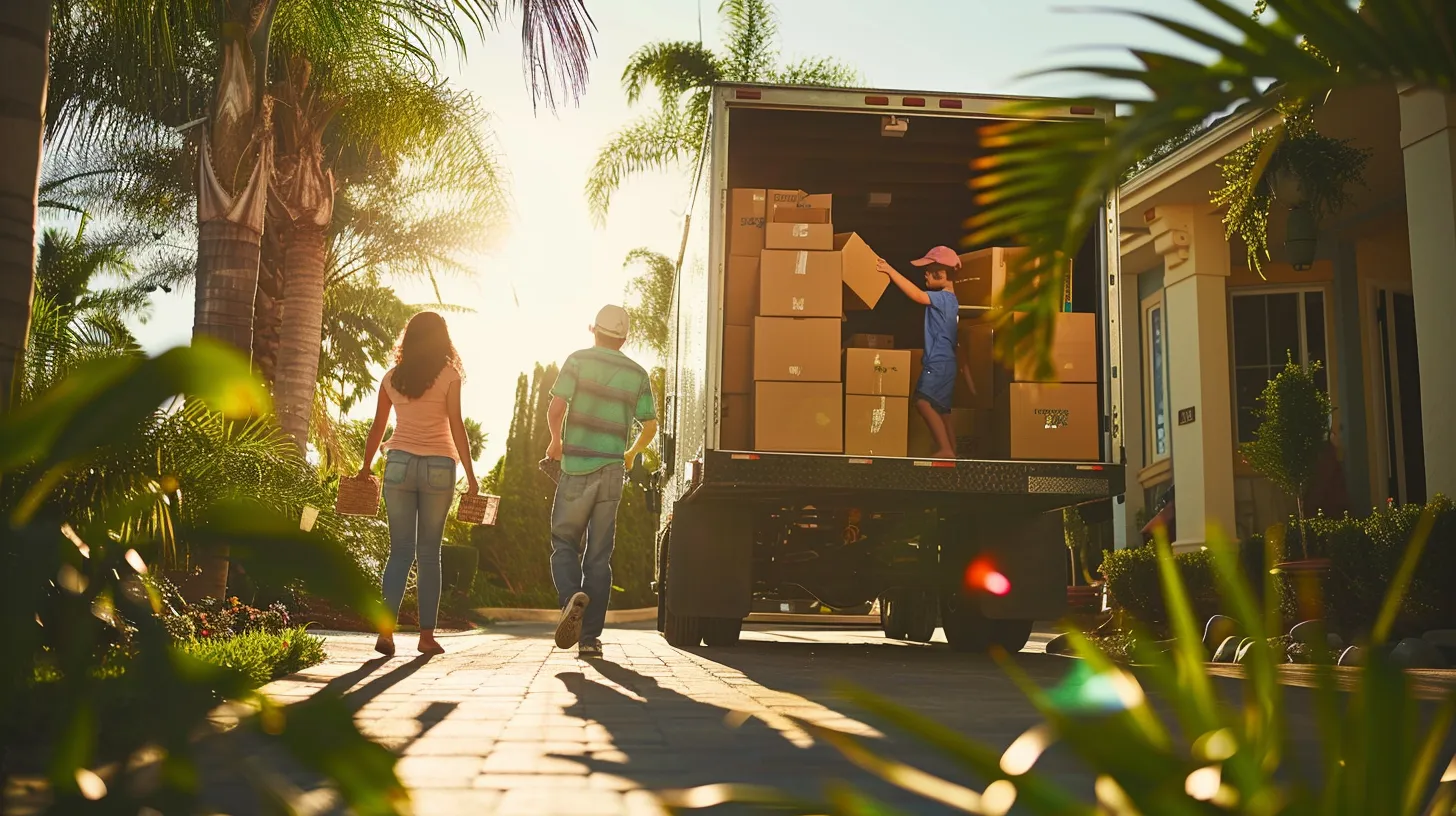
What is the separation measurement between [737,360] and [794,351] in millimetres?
649

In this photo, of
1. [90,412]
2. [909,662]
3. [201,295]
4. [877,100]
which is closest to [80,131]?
[201,295]

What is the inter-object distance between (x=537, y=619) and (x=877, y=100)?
581 inches

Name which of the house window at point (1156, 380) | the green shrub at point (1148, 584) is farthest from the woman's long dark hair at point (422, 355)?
the house window at point (1156, 380)

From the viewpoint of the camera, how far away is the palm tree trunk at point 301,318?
1647cm

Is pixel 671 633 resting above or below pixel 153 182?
below

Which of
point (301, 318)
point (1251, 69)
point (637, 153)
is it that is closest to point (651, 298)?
point (637, 153)

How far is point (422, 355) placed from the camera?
7699 mm

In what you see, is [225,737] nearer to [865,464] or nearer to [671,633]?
[865,464]

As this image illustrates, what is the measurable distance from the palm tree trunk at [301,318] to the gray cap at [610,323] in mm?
9120

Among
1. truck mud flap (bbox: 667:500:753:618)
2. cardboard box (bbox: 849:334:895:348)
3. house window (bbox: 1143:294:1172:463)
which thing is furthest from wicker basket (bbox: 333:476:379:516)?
house window (bbox: 1143:294:1172:463)

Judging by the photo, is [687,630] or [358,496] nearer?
[358,496]

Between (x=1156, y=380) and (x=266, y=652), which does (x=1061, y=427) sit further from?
(x=1156, y=380)

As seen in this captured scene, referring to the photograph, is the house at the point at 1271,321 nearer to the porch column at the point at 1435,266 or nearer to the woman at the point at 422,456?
the porch column at the point at 1435,266

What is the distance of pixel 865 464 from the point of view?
7879mm
